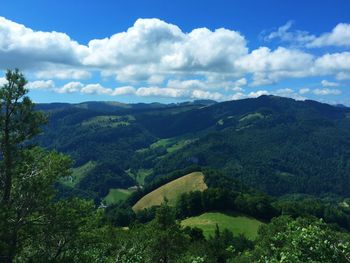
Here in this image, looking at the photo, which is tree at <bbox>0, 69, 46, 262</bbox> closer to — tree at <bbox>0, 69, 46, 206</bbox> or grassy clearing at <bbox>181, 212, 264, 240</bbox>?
tree at <bbox>0, 69, 46, 206</bbox>

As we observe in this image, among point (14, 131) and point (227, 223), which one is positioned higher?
point (14, 131)

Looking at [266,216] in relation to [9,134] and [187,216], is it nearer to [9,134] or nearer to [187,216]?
[187,216]

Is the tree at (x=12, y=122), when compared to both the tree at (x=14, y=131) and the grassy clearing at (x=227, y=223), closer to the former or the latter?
the tree at (x=14, y=131)

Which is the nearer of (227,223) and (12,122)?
(12,122)

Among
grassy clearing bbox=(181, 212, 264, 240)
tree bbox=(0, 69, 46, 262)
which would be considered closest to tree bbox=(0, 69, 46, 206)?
tree bbox=(0, 69, 46, 262)

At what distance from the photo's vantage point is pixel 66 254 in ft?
103

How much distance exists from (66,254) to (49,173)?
21.5 feet

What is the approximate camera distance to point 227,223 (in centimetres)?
16500

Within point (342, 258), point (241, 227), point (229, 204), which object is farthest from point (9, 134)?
point (229, 204)

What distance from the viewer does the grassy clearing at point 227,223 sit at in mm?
156375

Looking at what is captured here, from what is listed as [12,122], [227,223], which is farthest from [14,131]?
[227,223]

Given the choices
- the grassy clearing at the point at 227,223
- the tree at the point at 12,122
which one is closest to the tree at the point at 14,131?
the tree at the point at 12,122

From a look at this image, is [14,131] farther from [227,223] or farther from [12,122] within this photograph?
[227,223]

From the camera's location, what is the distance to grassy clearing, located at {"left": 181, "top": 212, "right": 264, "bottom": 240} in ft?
513
